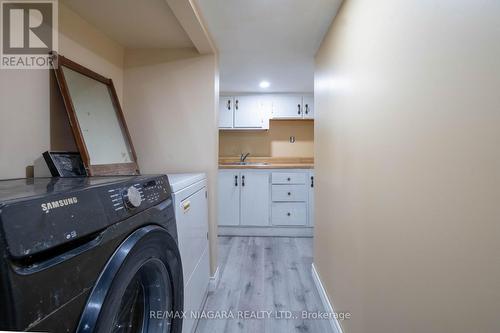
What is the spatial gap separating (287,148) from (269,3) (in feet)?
8.89

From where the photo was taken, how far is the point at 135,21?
1.61 meters

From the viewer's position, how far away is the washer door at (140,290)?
0.55 metres

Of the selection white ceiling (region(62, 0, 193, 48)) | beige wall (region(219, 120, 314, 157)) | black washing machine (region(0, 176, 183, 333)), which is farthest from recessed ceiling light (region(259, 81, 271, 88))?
black washing machine (region(0, 176, 183, 333))

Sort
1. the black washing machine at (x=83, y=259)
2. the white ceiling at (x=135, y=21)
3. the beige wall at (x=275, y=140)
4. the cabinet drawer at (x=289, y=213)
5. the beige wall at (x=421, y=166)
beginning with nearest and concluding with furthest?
the black washing machine at (x=83, y=259), the beige wall at (x=421, y=166), the white ceiling at (x=135, y=21), the cabinet drawer at (x=289, y=213), the beige wall at (x=275, y=140)

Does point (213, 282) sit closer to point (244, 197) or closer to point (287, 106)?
point (244, 197)

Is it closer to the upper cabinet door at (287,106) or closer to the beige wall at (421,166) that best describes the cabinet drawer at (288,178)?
the upper cabinet door at (287,106)

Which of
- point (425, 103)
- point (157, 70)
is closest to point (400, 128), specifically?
point (425, 103)

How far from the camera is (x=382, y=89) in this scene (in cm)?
96

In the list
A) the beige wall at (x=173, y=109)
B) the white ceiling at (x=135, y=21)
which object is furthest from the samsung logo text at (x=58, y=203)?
the beige wall at (x=173, y=109)

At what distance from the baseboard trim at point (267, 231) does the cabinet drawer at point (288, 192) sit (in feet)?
1.35

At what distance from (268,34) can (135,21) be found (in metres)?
0.92

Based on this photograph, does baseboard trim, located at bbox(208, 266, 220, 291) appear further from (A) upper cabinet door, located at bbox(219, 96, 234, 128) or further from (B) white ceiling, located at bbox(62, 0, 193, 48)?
(A) upper cabinet door, located at bbox(219, 96, 234, 128)

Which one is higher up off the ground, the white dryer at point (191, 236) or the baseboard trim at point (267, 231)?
the white dryer at point (191, 236)

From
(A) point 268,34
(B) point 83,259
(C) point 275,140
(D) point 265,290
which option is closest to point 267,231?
(D) point 265,290
